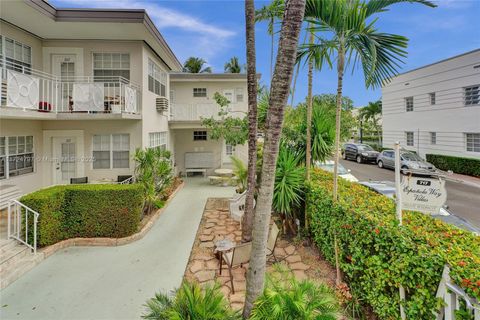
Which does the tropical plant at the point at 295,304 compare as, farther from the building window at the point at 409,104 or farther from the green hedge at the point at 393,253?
the building window at the point at 409,104

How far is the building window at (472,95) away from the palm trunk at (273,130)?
2197cm

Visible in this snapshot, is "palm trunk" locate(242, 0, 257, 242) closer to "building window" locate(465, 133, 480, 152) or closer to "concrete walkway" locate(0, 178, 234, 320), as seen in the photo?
"concrete walkway" locate(0, 178, 234, 320)

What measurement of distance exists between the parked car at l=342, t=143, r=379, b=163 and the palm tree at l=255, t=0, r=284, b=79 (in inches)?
638

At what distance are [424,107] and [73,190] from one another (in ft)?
85.0

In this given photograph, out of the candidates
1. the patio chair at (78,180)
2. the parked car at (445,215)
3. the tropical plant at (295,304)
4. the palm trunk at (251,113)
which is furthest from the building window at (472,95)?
the patio chair at (78,180)

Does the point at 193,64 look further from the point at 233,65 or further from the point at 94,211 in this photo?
the point at 94,211

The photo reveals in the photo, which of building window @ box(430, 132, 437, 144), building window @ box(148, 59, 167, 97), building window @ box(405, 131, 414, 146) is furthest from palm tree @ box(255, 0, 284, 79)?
building window @ box(405, 131, 414, 146)

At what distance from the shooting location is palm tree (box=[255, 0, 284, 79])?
5834mm

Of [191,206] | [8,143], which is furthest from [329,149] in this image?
[8,143]

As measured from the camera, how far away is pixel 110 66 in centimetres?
1038

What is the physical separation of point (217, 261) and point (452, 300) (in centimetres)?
444

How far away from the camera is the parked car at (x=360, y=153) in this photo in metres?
24.7

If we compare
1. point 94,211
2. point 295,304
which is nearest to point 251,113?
point 295,304

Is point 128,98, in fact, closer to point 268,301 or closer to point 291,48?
point 291,48
